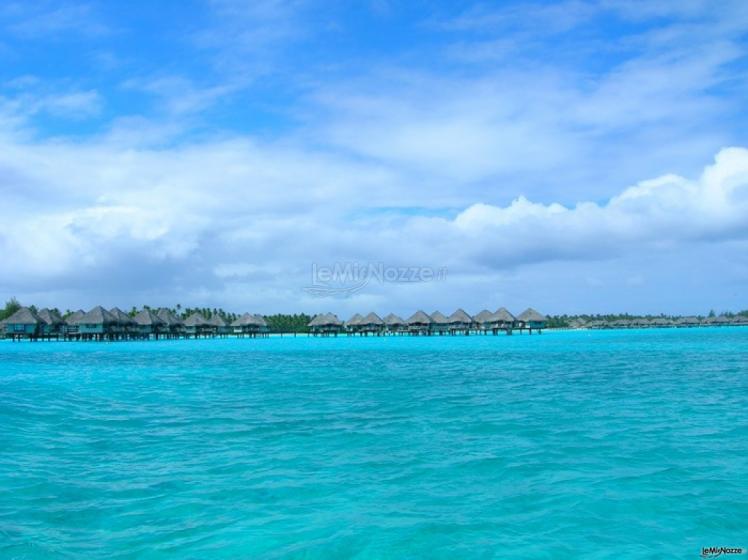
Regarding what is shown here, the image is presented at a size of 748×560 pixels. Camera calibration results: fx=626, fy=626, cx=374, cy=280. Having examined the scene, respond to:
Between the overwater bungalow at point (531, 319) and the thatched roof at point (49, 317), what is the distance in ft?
131

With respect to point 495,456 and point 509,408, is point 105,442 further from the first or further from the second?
point 509,408

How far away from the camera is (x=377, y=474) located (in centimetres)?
643

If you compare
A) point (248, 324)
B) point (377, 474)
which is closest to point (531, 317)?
point (248, 324)

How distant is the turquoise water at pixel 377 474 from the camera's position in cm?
467

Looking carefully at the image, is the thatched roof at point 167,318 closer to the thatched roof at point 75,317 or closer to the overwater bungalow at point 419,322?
the thatched roof at point 75,317

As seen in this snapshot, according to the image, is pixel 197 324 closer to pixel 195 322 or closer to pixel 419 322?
pixel 195 322

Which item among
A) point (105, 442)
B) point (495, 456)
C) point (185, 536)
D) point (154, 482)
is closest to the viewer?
point (185, 536)

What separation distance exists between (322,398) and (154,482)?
6.35 metres

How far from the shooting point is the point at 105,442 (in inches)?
325

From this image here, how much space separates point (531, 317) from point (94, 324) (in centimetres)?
3852

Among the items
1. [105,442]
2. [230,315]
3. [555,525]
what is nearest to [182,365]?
[105,442]

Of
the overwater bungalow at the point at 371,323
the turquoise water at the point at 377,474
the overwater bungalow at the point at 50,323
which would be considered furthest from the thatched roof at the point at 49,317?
the turquoise water at the point at 377,474

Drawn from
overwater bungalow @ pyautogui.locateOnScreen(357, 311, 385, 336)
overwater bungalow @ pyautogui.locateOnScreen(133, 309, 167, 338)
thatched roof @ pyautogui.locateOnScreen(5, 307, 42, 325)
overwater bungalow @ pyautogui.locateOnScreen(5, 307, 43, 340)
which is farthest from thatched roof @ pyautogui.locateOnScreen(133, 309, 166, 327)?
overwater bungalow @ pyautogui.locateOnScreen(357, 311, 385, 336)

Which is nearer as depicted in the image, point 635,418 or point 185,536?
point 185,536
